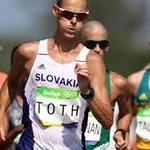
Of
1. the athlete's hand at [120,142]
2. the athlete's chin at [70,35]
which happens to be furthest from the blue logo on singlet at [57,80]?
the athlete's hand at [120,142]

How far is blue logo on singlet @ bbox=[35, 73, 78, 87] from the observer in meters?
9.12

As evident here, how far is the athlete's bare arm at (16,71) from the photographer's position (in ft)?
30.7

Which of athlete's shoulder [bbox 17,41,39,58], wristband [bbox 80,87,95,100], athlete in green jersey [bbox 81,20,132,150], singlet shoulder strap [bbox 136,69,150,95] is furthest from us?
singlet shoulder strap [bbox 136,69,150,95]

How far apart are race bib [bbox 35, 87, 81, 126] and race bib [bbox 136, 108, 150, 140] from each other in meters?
2.96

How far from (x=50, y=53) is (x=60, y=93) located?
404 mm

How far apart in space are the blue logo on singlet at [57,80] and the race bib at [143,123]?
308 centimetres

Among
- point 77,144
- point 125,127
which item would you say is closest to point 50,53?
point 77,144

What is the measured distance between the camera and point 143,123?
12.1m

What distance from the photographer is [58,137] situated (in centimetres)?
928

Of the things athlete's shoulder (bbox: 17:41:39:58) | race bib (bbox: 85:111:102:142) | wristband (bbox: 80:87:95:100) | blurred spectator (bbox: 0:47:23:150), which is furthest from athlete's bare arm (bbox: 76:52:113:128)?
race bib (bbox: 85:111:102:142)

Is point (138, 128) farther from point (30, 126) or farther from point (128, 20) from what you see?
point (128, 20)

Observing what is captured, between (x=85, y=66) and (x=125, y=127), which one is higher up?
(x=85, y=66)

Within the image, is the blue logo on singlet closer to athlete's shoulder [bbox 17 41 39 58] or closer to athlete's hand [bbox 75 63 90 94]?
athlete's shoulder [bbox 17 41 39 58]

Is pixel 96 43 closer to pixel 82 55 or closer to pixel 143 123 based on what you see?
pixel 143 123
